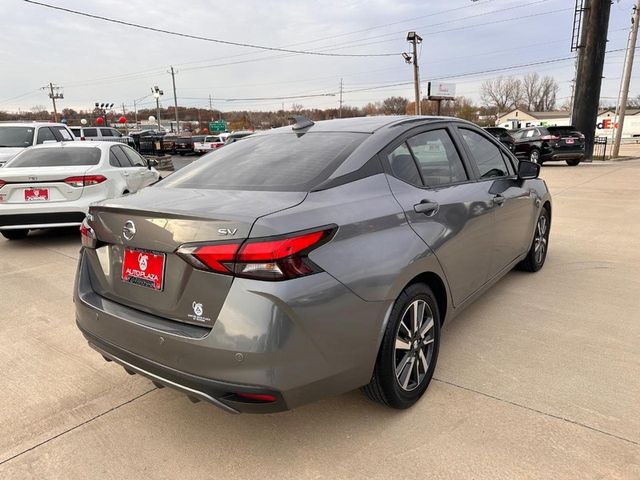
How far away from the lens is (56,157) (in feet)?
22.7

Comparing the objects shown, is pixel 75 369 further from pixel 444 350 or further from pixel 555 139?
pixel 555 139

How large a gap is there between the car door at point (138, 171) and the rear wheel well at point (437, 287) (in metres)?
6.05

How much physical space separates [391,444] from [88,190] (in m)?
5.71

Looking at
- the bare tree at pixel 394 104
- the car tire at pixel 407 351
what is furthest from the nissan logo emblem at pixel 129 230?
the bare tree at pixel 394 104

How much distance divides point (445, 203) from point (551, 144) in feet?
61.3

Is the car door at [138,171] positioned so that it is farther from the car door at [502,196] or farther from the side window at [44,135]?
the car door at [502,196]

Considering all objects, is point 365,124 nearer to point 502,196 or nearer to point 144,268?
point 502,196

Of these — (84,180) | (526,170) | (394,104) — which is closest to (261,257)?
(526,170)

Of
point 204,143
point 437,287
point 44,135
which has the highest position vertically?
point 44,135

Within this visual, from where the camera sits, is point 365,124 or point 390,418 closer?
point 390,418

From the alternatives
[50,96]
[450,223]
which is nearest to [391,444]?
[450,223]

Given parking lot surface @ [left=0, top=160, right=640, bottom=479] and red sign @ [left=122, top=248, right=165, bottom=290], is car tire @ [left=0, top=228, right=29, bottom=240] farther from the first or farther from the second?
red sign @ [left=122, top=248, right=165, bottom=290]

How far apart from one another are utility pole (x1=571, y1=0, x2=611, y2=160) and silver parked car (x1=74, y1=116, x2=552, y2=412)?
2273 cm

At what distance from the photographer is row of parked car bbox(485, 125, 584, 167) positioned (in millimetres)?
19172
